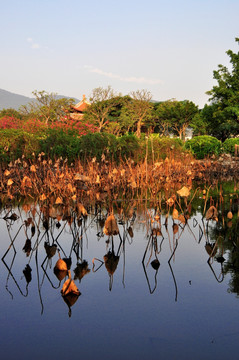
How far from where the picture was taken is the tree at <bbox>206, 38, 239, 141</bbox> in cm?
3597

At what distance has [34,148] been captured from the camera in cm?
1431

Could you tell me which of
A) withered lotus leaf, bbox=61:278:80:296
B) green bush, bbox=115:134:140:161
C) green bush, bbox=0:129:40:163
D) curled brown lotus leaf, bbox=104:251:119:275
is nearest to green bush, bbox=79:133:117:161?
green bush, bbox=115:134:140:161

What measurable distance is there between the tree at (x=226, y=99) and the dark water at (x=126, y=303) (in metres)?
32.5

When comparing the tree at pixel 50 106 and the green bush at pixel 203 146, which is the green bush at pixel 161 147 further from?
the tree at pixel 50 106

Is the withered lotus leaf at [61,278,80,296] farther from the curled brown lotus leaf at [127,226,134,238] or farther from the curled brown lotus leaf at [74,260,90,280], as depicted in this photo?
the curled brown lotus leaf at [127,226,134,238]

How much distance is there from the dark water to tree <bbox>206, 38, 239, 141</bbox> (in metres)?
32.5

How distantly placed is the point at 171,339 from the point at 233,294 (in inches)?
40.1

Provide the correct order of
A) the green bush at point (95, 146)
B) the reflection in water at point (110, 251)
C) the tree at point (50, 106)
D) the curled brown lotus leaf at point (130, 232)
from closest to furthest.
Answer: the reflection in water at point (110, 251), the curled brown lotus leaf at point (130, 232), the green bush at point (95, 146), the tree at point (50, 106)

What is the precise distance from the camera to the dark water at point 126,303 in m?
2.49

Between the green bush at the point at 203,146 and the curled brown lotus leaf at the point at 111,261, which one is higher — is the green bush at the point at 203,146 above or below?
above

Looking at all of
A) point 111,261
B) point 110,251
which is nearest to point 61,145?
point 110,251

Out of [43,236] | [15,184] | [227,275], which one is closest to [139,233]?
[43,236]

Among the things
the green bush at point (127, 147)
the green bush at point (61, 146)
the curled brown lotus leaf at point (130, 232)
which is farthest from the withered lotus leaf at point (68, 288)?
the green bush at point (127, 147)

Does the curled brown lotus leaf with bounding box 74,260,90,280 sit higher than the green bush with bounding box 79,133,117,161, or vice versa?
the green bush with bounding box 79,133,117,161
